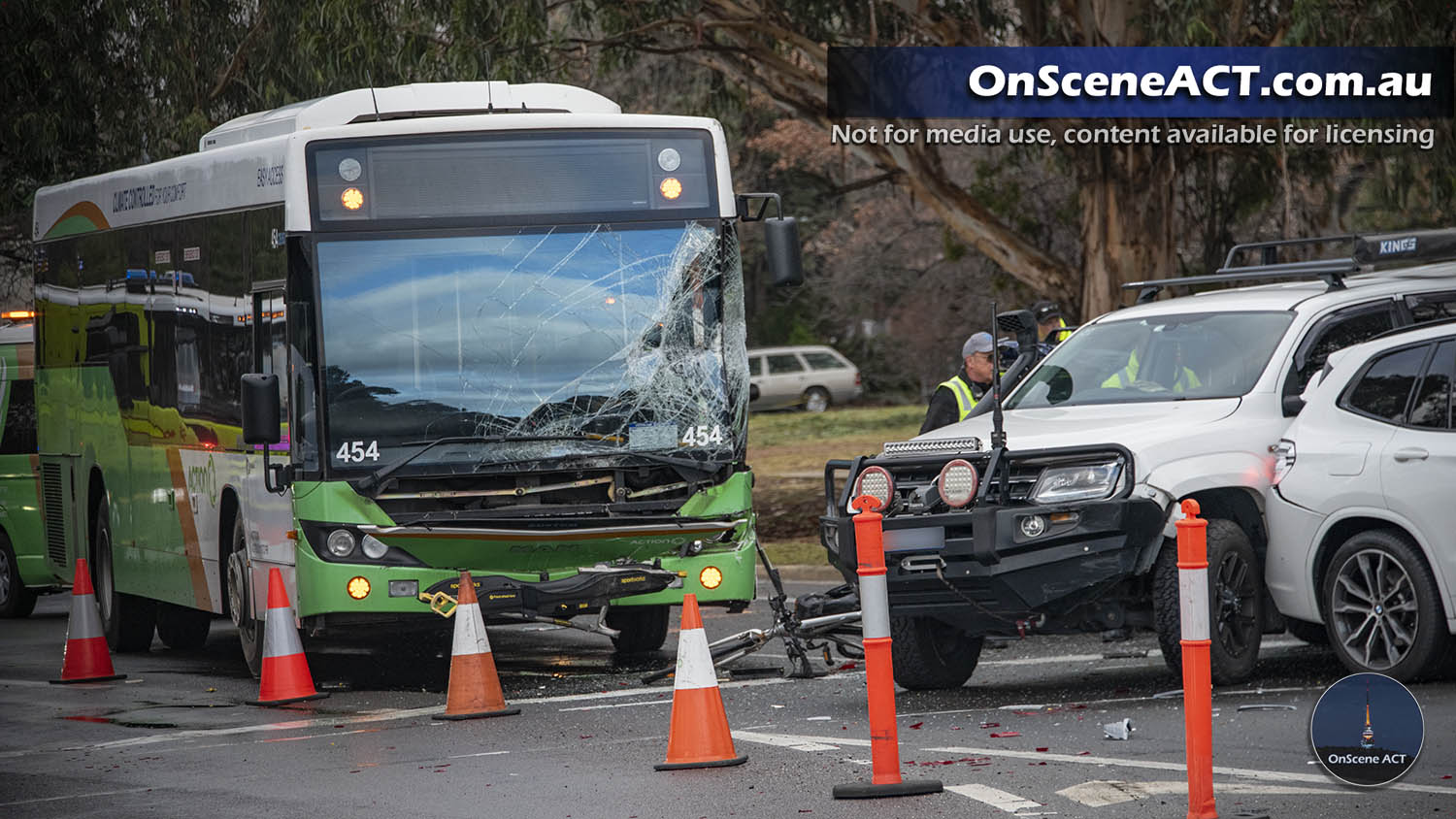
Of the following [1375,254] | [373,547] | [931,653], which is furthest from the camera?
[1375,254]

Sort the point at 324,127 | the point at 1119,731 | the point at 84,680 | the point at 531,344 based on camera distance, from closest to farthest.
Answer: the point at 1119,731
the point at 531,344
the point at 324,127
the point at 84,680

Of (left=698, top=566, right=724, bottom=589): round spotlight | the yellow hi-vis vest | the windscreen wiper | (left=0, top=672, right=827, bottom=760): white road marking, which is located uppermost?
the yellow hi-vis vest

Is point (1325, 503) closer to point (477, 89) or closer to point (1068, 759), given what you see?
point (1068, 759)

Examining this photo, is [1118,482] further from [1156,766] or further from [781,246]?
[781,246]

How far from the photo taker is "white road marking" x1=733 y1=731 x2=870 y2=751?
375 inches

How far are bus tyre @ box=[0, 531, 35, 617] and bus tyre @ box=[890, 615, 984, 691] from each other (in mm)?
10568

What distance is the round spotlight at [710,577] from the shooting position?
1234 cm

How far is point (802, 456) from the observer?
34.7 meters

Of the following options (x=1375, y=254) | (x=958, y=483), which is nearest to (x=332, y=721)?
(x=958, y=483)

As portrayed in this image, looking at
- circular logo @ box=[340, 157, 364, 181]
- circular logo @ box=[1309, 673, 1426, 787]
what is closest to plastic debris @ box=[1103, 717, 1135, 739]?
circular logo @ box=[1309, 673, 1426, 787]

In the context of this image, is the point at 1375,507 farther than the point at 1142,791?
Yes

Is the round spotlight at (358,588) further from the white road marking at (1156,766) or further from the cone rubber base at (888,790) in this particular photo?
the cone rubber base at (888,790)

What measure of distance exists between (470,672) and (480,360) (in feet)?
6.20

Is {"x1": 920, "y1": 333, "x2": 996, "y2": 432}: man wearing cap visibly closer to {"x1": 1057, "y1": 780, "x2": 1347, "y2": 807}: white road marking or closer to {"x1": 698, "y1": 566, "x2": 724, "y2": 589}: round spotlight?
{"x1": 698, "y1": 566, "x2": 724, "y2": 589}: round spotlight
